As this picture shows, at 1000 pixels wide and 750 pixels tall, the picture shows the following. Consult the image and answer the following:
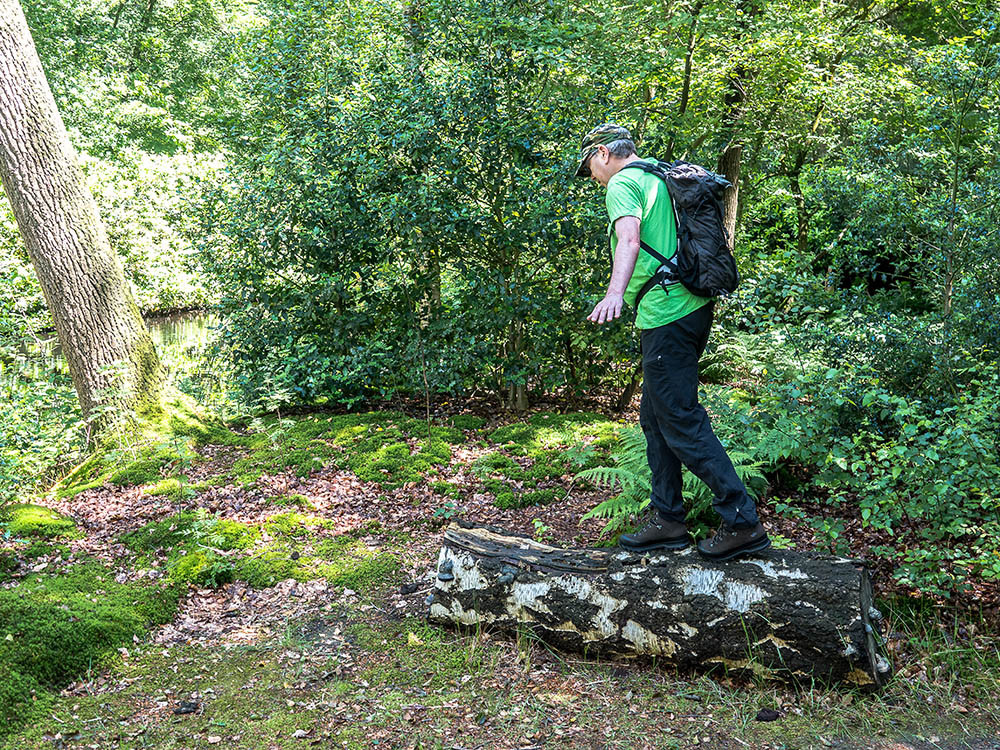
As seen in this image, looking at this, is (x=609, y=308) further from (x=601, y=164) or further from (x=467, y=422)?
(x=467, y=422)

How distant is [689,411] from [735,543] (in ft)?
2.38

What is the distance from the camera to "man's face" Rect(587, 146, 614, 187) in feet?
13.1

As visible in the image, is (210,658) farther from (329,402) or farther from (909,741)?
(329,402)

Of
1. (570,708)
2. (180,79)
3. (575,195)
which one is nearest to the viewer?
(570,708)

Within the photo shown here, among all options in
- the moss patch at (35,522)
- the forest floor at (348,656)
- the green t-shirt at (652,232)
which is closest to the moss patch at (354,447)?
the forest floor at (348,656)

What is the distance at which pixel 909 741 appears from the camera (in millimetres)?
3207

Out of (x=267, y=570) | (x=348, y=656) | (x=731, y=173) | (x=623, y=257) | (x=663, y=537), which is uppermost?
(x=731, y=173)

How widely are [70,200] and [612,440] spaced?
5566 mm

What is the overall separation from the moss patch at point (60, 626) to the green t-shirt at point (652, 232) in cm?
337

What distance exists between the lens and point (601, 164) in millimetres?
4035

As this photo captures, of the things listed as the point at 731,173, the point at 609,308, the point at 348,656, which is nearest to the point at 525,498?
the point at 348,656

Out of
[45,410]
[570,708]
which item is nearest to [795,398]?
[570,708]

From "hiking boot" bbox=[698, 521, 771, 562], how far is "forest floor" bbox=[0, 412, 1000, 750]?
24.5 inches

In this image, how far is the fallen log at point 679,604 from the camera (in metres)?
3.44
